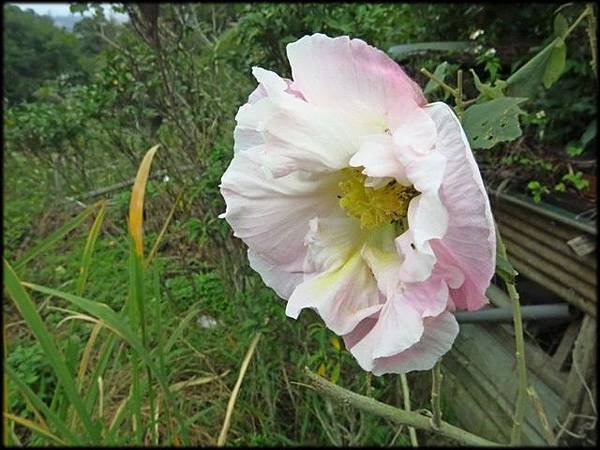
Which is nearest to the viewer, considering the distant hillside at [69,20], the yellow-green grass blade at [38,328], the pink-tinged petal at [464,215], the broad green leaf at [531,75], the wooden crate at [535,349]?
the pink-tinged petal at [464,215]

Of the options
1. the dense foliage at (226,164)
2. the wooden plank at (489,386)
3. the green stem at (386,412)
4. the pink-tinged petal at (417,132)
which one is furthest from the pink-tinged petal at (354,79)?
the wooden plank at (489,386)

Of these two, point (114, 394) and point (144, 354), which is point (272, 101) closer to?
point (144, 354)

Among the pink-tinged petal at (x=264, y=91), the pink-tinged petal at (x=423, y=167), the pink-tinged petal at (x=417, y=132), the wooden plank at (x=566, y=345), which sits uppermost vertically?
the pink-tinged petal at (x=264, y=91)

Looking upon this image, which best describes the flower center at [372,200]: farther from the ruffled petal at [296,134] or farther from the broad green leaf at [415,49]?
the broad green leaf at [415,49]

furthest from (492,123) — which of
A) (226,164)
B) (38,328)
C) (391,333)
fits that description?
(226,164)

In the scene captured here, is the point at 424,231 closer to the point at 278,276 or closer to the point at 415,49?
the point at 278,276

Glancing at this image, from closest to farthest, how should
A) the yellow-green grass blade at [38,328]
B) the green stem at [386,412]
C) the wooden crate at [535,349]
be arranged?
the green stem at [386,412] → the yellow-green grass blade at [38,328] → the wooden crate at [535,349]
